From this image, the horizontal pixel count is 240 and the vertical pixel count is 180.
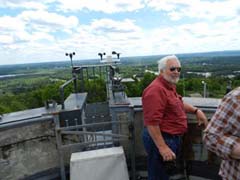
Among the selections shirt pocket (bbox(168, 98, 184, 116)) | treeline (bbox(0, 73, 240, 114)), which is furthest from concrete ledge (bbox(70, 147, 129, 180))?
treeline (bbox(0, 73, 240, 114))

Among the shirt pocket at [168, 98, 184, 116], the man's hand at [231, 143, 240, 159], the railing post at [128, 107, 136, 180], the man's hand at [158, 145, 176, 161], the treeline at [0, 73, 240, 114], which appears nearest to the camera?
the man's hand at [231, 143, 240, 159]

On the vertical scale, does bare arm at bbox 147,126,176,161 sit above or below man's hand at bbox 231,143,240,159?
below

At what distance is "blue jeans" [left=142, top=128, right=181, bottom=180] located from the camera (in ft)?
6.74

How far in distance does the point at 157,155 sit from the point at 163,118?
1.09 ft

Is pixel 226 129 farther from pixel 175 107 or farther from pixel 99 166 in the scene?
pixel 99 166

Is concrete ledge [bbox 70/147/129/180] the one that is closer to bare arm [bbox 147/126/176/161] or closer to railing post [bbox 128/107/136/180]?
railing post [bbox 128/107/136/180]

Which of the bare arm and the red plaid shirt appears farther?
the bare arm

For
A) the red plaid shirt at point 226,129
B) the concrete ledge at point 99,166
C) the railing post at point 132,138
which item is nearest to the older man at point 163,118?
the concrete ledge at point 99,166

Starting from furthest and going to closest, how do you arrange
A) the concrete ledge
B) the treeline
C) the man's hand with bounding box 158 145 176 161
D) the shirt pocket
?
1. the treeline
2. the concrete ledge
3. the shirt pocket
4. the man's hand with bounding box 158 145 176 161

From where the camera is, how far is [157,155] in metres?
2.07

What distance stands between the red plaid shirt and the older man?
31.4 inches

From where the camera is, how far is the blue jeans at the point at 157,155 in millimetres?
2055

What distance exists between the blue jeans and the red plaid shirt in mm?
952

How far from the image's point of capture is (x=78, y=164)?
7.67ft
